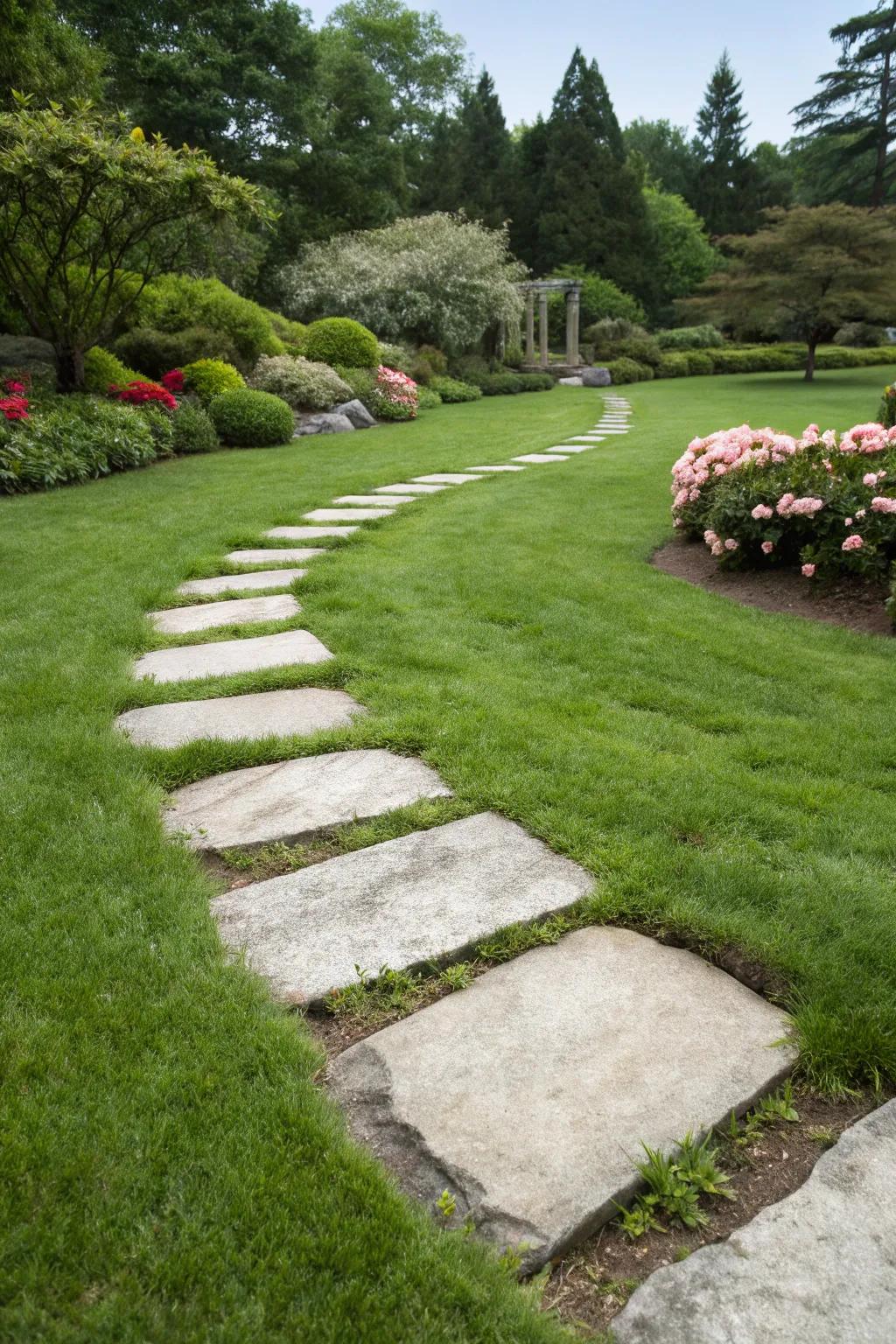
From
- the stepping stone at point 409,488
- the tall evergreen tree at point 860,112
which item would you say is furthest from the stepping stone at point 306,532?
the tall evergreen tree at point 860,112

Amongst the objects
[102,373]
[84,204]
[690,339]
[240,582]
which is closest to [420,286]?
[102,373]

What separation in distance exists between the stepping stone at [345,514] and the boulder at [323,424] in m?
5.93

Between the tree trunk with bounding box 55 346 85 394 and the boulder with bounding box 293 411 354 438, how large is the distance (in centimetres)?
306

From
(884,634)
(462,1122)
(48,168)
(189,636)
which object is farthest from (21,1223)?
(48,168)

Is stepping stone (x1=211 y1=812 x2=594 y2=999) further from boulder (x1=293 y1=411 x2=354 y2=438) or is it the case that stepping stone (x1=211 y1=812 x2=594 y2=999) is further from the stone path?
boulder (x1=293 y1=411 x2=354 y2=438)

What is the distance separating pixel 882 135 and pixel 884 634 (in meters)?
39.3

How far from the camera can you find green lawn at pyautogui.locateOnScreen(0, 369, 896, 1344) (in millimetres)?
1057

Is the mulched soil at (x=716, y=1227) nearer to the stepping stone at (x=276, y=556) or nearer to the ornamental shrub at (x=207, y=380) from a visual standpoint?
the stepping stone at (x=276, y=556)

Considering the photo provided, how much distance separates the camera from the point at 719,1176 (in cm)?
120

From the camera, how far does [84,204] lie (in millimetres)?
7660

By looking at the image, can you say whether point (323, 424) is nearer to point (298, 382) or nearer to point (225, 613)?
point (298, 382)

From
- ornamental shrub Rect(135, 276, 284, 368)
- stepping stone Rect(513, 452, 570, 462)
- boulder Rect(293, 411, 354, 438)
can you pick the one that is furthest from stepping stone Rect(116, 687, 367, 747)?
ornamental shrub Rect(135, 276, 284, 368)

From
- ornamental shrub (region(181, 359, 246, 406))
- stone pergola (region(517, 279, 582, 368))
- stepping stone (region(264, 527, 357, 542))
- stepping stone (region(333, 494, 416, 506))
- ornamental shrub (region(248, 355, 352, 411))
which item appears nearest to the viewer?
stepping stone (region(264, 527, 357, 542))

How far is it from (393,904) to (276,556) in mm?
3368
